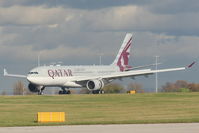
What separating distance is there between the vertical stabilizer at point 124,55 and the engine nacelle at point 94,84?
39.2ft

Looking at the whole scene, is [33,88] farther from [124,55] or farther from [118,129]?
[118,129]

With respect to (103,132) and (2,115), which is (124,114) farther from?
(103,132)

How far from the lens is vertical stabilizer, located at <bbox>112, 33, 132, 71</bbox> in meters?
108

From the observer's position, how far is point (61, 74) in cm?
9288

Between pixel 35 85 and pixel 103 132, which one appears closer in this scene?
pixel 103 132

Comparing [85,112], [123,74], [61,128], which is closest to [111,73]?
[123,74]

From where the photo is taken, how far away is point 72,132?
3400 cm

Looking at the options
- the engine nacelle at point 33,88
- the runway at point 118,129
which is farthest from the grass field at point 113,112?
the engine nacelle at point 33,88

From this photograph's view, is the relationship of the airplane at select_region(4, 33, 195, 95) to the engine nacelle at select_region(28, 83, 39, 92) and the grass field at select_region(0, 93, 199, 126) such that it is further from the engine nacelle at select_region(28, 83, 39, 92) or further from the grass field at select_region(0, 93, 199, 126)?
the grass field at select_region(0, 93, 199, 126)

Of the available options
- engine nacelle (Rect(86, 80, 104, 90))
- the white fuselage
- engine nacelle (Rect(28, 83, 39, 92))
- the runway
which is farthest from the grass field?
engine nacelle (Rect(28, 83, 39, 92))

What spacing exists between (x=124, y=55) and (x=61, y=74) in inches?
767

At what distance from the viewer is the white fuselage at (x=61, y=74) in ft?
297

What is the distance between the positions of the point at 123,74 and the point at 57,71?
11.5 m

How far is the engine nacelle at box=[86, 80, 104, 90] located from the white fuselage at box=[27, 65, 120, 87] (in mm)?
1721
